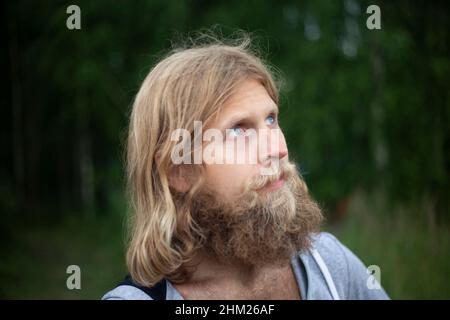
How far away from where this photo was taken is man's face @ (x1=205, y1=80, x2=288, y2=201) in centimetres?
173

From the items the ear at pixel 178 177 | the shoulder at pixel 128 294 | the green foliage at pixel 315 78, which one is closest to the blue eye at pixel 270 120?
the ear at pixel 178 177

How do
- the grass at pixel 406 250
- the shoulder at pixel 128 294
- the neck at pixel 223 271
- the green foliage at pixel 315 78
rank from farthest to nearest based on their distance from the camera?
the green foliage at pixel 315 78, the grass at pixel 406 250, the neck at pixel 223 271, the shoulder at pixel 128 294

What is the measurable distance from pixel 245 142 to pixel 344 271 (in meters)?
0.65

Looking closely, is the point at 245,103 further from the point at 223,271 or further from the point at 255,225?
the point at 223,271

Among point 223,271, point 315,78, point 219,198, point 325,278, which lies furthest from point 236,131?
point 315,78

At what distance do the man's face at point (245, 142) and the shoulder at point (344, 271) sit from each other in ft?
1.14

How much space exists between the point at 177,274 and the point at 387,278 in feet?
10.9

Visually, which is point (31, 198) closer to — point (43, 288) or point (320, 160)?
point (43, 288)

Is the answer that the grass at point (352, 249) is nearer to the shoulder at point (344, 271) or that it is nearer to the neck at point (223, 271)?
the shoulder at point (344, 271)

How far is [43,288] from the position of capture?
23.6ft

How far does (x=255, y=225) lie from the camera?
5.98ft

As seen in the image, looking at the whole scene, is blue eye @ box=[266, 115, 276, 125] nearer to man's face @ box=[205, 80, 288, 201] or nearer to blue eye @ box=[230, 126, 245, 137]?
man's face @ box=[205, 80, 288, 201]

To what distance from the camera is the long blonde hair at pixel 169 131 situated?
1.77 m
